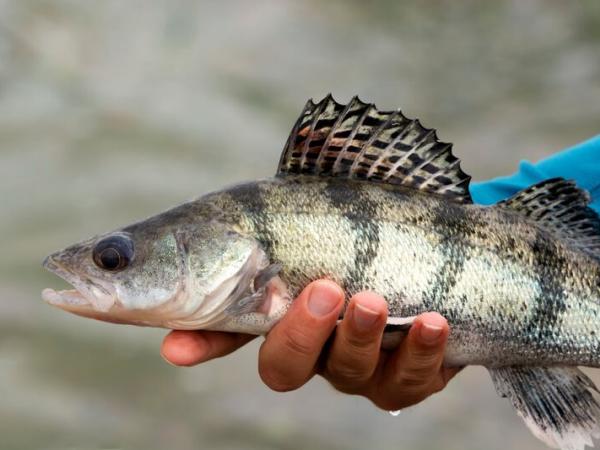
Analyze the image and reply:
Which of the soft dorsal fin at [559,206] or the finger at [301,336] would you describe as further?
the soft dorsal fin at [559,206]

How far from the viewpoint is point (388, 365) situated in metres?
2.43

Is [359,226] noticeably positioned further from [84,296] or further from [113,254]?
[84,296]

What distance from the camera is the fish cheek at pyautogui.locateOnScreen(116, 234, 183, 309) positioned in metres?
2.13

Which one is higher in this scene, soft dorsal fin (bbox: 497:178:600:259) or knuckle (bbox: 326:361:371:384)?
soft dorsal fin (bbox: 497:178:600:259)

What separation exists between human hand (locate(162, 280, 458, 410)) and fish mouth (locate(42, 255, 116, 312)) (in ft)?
0.90

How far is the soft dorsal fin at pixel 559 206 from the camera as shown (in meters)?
2.33

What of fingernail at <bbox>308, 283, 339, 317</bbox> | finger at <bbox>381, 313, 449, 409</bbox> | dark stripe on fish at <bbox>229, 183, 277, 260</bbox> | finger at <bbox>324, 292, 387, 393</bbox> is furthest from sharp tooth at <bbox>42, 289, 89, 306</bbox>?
finger at <bbox>381, 313, 449, 409</bbox>

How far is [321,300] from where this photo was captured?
2057 mm

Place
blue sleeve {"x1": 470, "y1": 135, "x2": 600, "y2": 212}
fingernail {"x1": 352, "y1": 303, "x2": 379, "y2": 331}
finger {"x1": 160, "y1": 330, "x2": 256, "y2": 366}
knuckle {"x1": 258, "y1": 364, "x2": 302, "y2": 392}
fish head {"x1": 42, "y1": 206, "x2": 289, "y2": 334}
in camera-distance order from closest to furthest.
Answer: fingernail {"x1": 352, "y1": 303, "x2": 379, "y2": 331} < fish head {"x1": 42, "y1": 206, "x2": 289, "y2": 334} < finger {"x1": 160, "y1": 330, "x2": 256, "y2": 366} < knuckle {"x1": 258, "y1": 364, "x2": 302, "y2": 392} < blue sleeve {"x1": 470, "y1": 135, "x2": 600, "y2": 212}

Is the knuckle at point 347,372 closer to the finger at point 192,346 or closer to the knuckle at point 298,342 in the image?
the knuckle at point 298,342

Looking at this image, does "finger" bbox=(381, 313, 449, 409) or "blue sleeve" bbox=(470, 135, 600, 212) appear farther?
"blue sleeve" bbox=(470, 135, 600, 212)

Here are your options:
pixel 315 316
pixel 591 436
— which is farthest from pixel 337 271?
pixel 591 436

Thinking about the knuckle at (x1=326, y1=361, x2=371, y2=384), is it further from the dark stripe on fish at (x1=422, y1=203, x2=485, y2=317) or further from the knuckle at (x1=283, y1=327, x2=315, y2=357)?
the dark stripe on fish at (x1=422, y1=203, x2=485, y2=317)

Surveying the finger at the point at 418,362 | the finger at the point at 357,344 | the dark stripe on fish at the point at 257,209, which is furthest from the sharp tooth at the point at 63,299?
the finger at the point at 418,362
